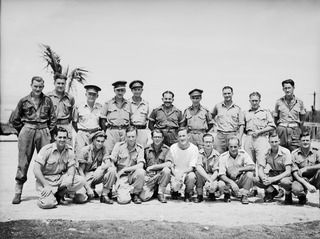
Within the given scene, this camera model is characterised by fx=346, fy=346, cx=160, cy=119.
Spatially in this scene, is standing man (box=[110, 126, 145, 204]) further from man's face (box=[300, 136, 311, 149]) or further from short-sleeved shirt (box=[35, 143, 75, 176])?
man's face (box=[300, 136, 311, 149])

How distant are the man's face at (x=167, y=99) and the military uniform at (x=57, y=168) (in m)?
1.93

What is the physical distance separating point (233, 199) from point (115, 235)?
2.63 meters

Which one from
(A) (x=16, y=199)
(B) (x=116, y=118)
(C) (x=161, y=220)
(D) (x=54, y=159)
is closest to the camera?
(C) (x=161, y=220)

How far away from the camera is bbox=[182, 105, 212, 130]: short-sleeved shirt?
637cm

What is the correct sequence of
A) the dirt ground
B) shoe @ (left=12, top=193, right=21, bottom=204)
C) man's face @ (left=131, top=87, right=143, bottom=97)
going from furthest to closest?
man's face @ (left=131, top=87, right=143, bottom=97)
shoe @ (left=12, top=193, right=21, bottom=204)
the dirt ground

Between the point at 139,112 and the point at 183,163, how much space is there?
1.29m

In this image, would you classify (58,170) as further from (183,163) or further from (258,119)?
(258,119)

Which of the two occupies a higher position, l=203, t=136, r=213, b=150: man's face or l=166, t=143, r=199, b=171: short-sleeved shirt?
l=203, t=136, r=213, b=150: man's face

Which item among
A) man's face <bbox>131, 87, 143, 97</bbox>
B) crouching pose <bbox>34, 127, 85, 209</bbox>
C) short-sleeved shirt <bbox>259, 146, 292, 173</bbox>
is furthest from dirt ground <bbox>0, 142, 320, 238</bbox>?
man's face <bbox>131, 87, 143, 97</bbox>

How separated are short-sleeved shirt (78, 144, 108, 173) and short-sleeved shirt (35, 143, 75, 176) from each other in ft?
0.99

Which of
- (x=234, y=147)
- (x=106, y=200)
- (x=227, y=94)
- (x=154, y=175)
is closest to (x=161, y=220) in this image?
(x=106, y=200)

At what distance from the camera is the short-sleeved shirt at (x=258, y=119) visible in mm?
6344

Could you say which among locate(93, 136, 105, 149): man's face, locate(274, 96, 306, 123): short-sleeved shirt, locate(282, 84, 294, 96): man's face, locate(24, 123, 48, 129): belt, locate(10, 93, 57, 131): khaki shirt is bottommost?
locate(93, 136, 105, 149): man's face

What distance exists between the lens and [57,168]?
5.32 m
